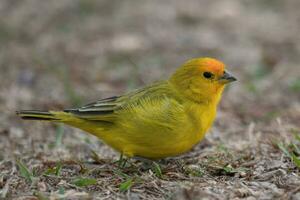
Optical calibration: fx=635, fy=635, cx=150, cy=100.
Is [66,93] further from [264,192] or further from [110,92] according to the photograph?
[264,192]

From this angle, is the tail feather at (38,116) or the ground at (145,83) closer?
the ground at (145,83)

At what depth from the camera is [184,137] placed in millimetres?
A: 4945

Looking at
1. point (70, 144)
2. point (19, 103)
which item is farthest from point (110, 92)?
point (70, 144)

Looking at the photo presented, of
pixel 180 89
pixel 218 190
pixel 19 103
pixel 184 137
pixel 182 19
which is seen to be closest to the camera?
pixel 218 190

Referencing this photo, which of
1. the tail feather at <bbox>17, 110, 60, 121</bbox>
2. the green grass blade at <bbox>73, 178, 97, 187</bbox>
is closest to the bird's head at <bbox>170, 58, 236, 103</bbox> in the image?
the tail feather at <bbox>17, 110, 60, 121</bbox>

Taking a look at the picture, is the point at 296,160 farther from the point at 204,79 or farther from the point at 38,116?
the point at 38,116

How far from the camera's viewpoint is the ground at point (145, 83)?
14.9 ft

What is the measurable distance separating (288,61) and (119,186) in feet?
16.5

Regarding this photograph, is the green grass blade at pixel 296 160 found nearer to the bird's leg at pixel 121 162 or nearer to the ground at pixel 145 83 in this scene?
the ground at pixel 145 83

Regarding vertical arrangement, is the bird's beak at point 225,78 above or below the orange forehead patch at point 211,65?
below

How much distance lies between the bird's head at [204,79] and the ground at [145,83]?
552 mm

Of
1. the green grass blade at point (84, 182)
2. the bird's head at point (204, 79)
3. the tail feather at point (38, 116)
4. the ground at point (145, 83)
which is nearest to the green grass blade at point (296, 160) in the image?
the ground at point (145, 83)

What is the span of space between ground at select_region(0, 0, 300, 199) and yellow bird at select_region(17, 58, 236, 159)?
20 centimetres

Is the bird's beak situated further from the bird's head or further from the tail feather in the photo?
the tail feather
